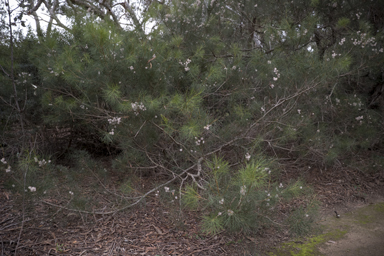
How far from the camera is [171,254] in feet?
8.88

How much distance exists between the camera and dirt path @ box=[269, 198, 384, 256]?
115 inches

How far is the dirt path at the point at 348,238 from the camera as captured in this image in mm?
2914

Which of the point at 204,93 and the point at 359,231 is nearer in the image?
the point at 359,231

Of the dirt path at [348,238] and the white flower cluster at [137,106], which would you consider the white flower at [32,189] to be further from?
the dirt path at [348,238]

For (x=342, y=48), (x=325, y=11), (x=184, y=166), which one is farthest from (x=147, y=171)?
(x=325, y=11)

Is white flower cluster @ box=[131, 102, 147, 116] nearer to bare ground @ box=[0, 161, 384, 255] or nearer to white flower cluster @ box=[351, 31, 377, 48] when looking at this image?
bare ground @ box=[0, 161, 384, 255]

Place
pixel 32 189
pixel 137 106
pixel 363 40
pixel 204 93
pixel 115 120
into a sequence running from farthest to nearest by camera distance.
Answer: pixel 363 40 → pixel 204 93 → pixel 115 120 → pixel 137 106 → pixel 32 189

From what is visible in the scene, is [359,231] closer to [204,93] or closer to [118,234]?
[204,93]

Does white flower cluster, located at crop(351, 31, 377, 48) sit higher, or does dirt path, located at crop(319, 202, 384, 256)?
white flower cluster, located at crop(351, 31, 377, 48)

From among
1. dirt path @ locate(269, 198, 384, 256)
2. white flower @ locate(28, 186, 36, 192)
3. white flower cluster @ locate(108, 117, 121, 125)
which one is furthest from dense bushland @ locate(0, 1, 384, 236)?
dirt path @ locate(269, 198, 384, 256)

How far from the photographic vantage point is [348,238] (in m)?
3.18

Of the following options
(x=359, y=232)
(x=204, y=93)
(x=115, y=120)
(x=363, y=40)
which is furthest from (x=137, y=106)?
(x=363, y=40)

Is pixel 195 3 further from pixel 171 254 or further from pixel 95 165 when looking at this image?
pixel 171 254

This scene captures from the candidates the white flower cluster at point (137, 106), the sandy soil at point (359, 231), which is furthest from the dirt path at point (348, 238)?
the white flower cluster at point (137, 106)
